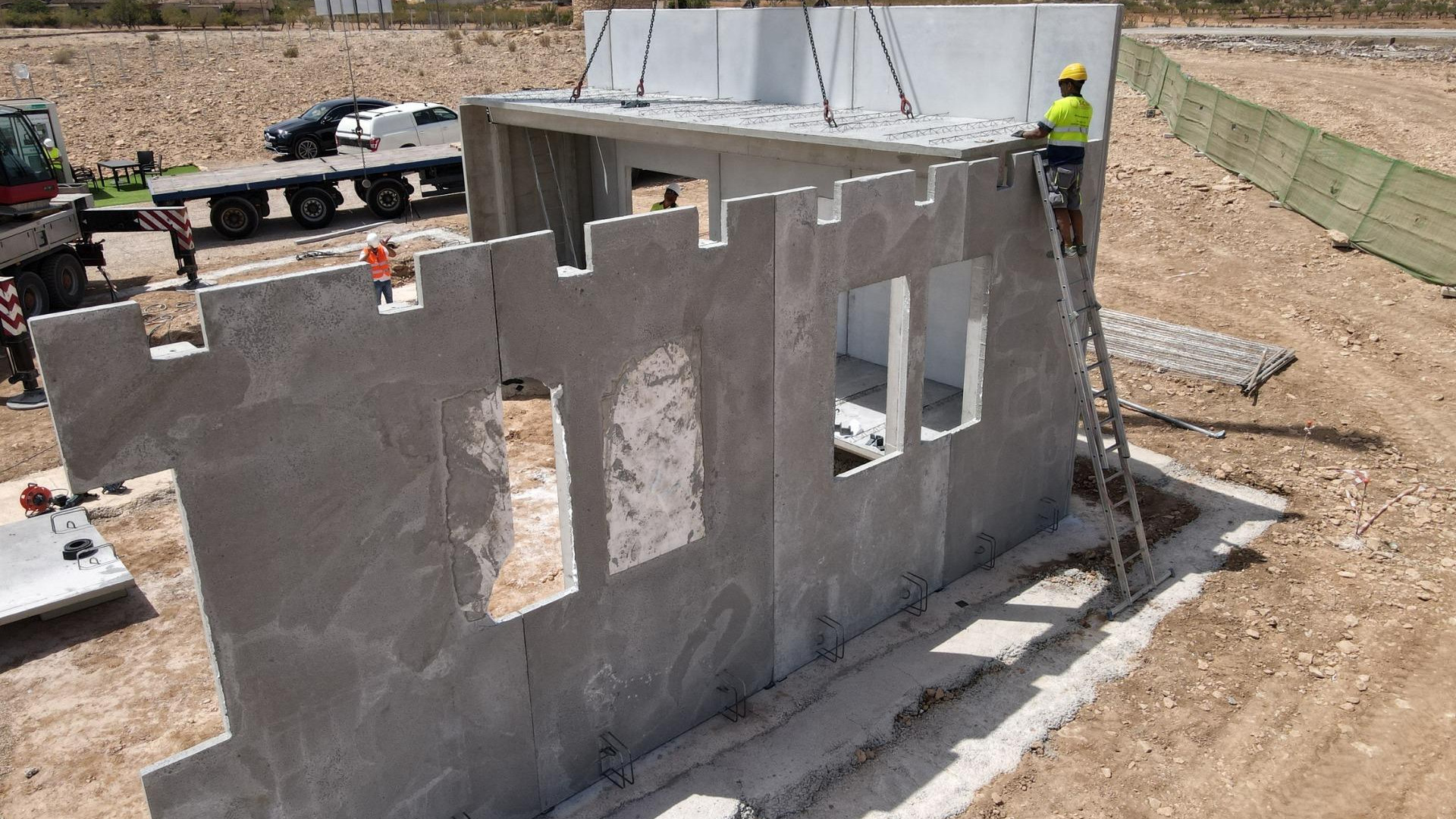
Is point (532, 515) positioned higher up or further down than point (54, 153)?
further down

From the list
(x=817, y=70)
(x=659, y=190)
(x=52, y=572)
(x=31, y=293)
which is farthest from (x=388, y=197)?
(x=52, y=572)

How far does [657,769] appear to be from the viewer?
20.5ft

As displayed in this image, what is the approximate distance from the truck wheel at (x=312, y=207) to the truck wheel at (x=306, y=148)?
18.1 ft

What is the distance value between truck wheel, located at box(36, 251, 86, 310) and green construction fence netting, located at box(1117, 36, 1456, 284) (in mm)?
16088

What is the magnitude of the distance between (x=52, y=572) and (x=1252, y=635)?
9711 mm

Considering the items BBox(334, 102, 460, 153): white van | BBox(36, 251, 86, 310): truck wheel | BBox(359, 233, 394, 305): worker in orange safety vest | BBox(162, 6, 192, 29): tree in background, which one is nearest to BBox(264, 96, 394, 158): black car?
BBox(334, 102, 460, 153): white van

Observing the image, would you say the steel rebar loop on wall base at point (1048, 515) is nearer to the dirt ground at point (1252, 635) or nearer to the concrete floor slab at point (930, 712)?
the concrete floor slab at point (930, 712)

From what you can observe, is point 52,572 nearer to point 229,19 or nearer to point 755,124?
point 755,124

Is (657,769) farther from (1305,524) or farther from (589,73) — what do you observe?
(589,73)

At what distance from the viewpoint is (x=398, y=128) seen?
24750mm

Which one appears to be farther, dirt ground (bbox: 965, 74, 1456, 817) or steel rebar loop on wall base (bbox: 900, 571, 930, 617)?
steel rebar loop on wall base (bbox: 900, 571, 930, 617)

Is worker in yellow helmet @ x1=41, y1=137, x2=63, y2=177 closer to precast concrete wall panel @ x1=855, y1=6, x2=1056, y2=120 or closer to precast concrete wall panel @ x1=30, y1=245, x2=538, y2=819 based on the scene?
precast concrete wall panel @ x1=855, y1=6, x2=1056, y2=120

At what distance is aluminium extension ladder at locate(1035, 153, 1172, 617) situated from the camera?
25.5 ft

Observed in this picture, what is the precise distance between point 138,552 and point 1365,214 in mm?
18754
